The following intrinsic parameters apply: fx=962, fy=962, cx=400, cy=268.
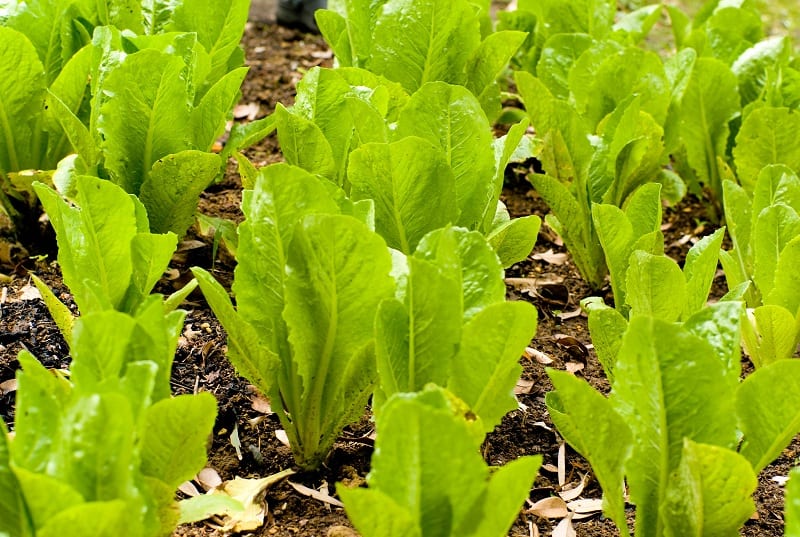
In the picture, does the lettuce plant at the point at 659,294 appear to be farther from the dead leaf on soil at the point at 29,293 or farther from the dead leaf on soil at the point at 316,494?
the dead leaf on soil at the point at 29,293

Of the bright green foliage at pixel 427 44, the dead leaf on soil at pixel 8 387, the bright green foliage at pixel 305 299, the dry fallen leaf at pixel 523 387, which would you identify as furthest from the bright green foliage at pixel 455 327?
the bright green foliage at pixel 427 44

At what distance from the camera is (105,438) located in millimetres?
1232

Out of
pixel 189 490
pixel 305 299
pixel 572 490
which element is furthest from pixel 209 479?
pixel 572 490

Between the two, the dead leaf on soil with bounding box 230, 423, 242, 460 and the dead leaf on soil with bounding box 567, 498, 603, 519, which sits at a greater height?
the dead leaf on soil with bounding box 230, 423, 242, 460

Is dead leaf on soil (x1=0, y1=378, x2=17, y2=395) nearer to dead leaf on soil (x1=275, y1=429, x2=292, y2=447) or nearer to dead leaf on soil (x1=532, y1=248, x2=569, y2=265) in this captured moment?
dead leaf on soil (x1=275, y1=429, x2=292, y2=447)

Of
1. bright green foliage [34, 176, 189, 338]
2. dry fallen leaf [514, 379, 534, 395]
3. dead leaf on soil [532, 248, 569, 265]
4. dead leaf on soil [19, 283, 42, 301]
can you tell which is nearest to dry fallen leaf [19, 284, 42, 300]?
dead leaf on soil [19, 283, 42, 301]

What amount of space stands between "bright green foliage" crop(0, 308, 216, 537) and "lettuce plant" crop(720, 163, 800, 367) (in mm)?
1093

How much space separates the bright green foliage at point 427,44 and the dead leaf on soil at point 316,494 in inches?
45.9

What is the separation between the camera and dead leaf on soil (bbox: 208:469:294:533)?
171 centimetres

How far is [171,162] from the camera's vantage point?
83.2 inches

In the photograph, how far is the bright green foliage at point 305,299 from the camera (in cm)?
156

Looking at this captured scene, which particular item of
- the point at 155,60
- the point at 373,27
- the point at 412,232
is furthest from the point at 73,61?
the point at 412,232

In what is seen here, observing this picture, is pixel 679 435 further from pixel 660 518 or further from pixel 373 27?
pixel 373 27

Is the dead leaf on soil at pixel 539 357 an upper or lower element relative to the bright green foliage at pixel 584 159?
lower
